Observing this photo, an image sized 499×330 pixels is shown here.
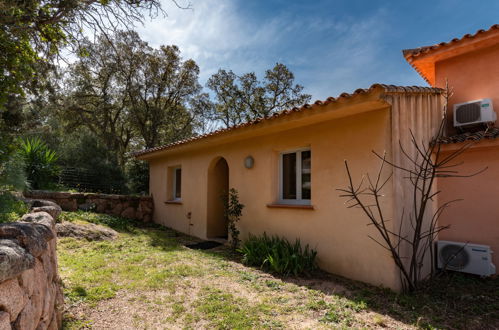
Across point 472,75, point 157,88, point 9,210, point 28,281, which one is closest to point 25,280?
point 28,281

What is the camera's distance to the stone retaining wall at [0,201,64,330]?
1.60 m

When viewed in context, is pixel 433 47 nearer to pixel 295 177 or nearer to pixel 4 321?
pixel 295 177

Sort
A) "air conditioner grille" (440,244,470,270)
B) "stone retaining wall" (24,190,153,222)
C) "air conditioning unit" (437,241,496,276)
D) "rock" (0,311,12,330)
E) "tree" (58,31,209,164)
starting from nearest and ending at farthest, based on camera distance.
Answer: "rock" (0,311,12,330)
"air conditioning unit" (437,241,496,276)
"air conditioner grille" (440,244,470,270)
"stone retaining wall" (24,190,153,222)
"tree" (58,31,209,164)

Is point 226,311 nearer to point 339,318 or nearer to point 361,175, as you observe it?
point 339,318

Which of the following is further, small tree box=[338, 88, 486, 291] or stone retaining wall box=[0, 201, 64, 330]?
small tree box=[338, 88, 486, 291]

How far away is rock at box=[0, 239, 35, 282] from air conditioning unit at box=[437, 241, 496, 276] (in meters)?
5.74

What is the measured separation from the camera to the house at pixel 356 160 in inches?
191

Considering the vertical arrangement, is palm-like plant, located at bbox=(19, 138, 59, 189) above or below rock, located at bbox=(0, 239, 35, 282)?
above

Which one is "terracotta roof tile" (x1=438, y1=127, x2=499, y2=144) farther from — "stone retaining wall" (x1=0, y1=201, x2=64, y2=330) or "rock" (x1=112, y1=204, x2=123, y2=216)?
"rock" (x1=112, y1=204, x2=123, y2=216)

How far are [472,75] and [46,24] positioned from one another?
7943 millimetres

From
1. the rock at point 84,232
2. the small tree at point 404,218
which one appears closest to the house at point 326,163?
the small tree at point 404,218

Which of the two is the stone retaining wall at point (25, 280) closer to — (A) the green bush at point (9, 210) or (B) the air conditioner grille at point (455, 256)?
(A) the green bush at point (9, 210)

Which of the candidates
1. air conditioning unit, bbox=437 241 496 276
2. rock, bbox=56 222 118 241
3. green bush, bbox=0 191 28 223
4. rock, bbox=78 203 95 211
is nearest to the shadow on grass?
air conditioning unit, bbox=437 241 496 276

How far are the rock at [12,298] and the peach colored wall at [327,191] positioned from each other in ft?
15.3
